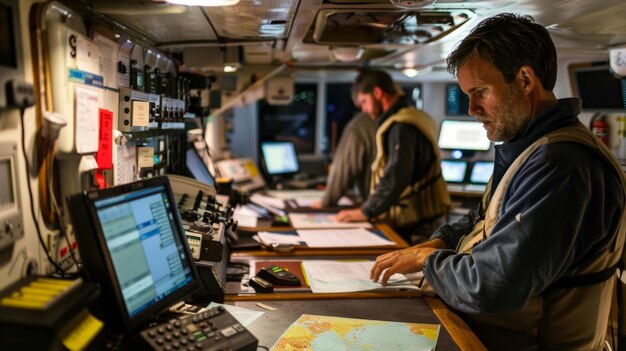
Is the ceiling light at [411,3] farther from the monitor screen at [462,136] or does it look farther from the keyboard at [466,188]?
the monitor screen at [462,136]

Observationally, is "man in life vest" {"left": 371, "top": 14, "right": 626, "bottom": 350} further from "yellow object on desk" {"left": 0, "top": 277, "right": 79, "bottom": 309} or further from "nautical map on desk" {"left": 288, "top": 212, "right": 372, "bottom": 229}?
"nautical map on desk" {"left": 288, "top": 212, "right": 372, "bottom": 229}

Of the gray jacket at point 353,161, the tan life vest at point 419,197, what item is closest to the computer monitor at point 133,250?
the tan life vest at point 419,197

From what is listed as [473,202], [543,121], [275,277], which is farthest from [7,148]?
[473,202]

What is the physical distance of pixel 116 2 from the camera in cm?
140

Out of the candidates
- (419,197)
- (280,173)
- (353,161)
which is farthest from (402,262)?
(280,173)

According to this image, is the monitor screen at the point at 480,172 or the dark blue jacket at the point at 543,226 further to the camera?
the monitor screen at the point at 480,172

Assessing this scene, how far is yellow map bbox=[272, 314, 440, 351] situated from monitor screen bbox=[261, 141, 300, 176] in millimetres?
3432

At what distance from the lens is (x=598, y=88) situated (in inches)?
131

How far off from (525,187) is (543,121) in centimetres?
23

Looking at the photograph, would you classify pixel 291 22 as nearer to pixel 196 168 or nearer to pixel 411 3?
pixel 411 3

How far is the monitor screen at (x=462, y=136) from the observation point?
5176mm

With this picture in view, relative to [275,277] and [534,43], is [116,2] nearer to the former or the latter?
[275,277]

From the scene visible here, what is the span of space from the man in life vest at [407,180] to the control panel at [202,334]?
1.75m

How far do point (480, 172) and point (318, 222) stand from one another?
111 inches
